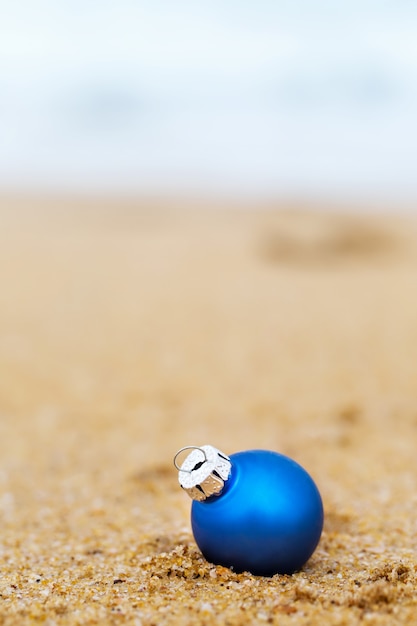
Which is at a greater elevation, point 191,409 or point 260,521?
point 191,409

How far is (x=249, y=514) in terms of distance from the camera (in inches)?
142

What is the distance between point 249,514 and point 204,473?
31 cm

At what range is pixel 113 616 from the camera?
3.21 meters

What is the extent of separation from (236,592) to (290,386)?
5.22 meters

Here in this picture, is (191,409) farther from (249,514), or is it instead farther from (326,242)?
(326,242)

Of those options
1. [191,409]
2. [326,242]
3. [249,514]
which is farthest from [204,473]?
[326,242]

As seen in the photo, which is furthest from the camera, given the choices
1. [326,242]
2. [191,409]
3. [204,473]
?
[326,242]

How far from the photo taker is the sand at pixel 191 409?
355 centimetres

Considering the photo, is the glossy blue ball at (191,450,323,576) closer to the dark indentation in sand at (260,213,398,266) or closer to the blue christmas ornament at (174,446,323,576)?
the blue christmas ornament at (174,446,323,576)

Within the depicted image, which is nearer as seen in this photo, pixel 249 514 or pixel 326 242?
pixel 249 514

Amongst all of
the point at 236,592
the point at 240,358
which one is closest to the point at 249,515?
the point at 236,592

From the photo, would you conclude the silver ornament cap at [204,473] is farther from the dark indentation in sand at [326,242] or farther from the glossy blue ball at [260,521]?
the dark indentation in sand at [326,242]

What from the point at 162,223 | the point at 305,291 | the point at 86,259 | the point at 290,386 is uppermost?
the point at 162,223

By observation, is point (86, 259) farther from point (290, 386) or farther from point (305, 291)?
point (290, 386)
